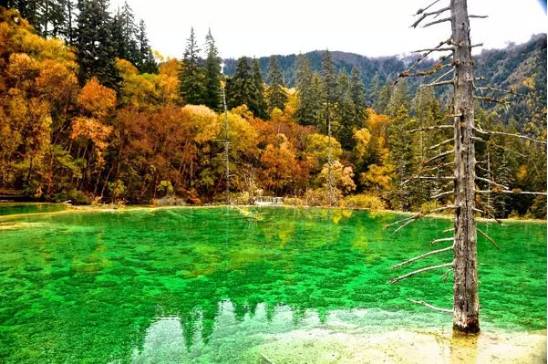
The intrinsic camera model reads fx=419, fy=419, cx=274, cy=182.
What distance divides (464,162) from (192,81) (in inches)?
1890

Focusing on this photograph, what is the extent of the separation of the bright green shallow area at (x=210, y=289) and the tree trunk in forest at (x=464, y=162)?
5.45 feet

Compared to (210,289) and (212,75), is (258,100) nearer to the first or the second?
(212,75)

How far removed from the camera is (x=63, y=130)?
37.2 metres

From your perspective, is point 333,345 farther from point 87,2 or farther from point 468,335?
point 87,2

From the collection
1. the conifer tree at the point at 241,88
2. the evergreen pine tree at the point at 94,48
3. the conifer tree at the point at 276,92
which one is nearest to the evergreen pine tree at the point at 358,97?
the conifer tree at the point at 276,92

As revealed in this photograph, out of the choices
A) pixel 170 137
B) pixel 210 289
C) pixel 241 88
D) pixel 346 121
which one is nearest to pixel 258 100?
pixel 241 88

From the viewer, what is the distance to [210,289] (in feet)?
39.5

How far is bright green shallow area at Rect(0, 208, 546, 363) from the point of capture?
26.9 ft

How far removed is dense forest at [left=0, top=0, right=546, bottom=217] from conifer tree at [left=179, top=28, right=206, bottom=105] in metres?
0.17

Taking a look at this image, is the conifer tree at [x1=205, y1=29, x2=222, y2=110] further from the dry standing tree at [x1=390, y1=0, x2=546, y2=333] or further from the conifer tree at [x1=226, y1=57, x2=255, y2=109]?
the dry standing tree at [x1=390, y1=0, x2=546, y2=333]

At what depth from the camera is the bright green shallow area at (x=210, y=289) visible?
819 centimetres

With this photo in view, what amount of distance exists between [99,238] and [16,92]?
1886 centimetres

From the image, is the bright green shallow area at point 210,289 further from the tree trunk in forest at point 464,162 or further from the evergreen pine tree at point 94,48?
the evergreen pine tree at point 94,48

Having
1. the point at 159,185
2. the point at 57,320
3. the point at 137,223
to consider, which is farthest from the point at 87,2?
the point at 57,320
